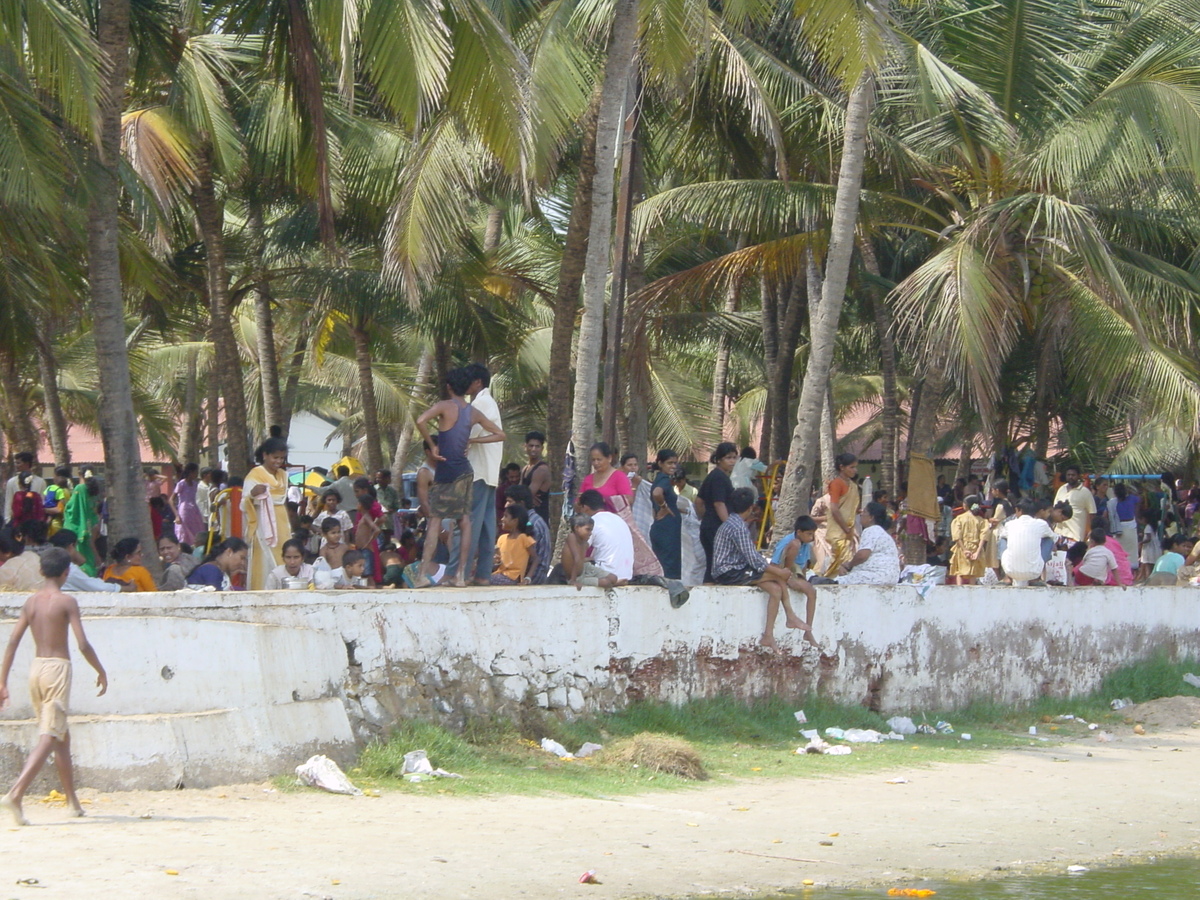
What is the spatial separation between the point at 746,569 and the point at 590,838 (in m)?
3.87

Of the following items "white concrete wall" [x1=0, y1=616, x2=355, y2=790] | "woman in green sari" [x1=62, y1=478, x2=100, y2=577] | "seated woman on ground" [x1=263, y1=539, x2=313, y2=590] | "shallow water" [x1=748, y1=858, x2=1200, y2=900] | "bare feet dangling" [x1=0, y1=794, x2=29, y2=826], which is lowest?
"shallow water" [x1=748, y1=858, x2=1200, y2=900]

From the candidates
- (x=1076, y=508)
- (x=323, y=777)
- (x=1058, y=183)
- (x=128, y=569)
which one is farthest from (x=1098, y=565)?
(x=128, y=569)

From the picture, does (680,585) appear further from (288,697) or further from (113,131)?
(113,131)

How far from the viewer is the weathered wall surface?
7.68m

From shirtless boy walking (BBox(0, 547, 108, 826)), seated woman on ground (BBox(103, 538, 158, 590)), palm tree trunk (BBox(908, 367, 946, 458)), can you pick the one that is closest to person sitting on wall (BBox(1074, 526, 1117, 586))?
palm tree trunk (BBox(908, 367, 946, 458))

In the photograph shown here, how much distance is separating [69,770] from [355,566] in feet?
12.9

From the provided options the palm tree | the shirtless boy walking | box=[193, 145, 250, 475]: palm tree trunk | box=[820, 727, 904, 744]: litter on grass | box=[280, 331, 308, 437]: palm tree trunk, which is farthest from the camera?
box=[280, 331, 308, 437]: palm tree trunk

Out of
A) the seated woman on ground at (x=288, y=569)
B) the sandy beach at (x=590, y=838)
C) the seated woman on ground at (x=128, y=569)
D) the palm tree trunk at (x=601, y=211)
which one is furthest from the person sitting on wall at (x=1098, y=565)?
the seated woman on ground at (x=128, y=569)

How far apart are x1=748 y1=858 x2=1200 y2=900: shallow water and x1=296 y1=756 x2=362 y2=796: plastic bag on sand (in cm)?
266

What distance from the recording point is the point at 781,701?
1125 centimetres

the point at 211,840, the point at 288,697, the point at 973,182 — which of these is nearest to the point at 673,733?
the point at 288,697

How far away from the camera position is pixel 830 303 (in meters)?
14.1

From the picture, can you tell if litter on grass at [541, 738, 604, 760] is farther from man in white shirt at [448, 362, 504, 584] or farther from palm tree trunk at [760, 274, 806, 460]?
palm tree trunk at [760, 274, 806, 460]

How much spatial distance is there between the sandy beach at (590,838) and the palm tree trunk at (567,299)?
18.3ft
